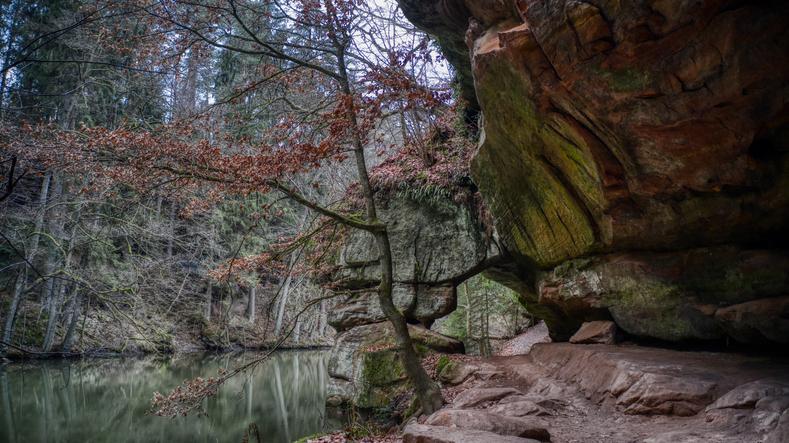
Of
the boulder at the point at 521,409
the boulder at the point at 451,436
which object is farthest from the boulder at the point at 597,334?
the boulder at the point at 451,436

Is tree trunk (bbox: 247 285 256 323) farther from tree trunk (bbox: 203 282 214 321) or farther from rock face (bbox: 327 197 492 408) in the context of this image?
rock face (bbox: 327 197 492 408)

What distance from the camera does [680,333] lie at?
21.3 feet

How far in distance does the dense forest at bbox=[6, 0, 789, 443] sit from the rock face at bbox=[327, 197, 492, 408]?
2.0 inches

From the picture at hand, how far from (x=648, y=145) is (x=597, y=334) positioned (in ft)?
11.7

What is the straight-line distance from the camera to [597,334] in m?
7.60

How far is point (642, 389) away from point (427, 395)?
10.3 feet

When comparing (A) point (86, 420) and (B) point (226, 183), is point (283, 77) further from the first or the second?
(A) point (86, 420)

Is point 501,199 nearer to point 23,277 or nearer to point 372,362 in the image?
point 372,362

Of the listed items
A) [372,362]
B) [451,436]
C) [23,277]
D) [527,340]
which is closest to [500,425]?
[451,436]

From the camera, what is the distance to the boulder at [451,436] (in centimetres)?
378

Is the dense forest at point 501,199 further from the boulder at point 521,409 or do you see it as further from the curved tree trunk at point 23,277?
the curved tree trunk at point 23,277

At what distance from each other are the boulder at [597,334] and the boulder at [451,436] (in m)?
4.11

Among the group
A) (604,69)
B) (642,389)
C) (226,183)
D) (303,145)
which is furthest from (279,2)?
(642,389)

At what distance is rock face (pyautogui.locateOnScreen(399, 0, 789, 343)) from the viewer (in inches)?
172
